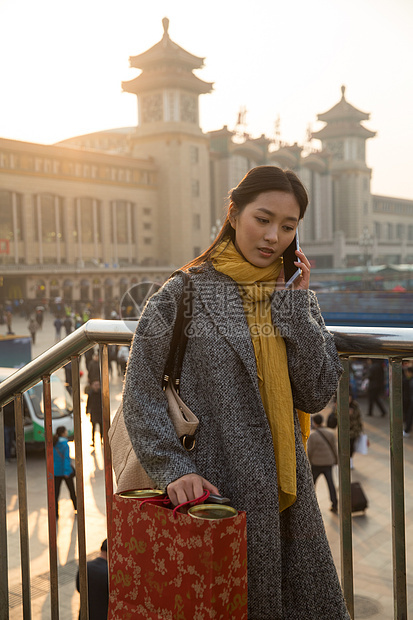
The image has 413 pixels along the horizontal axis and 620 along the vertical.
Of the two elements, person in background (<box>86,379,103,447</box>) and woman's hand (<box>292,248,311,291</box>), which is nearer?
woman's hand (<box>292,248,311,291</box>)

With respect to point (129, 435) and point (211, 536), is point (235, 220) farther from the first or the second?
point (211, 536)

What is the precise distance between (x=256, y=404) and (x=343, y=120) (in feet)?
233

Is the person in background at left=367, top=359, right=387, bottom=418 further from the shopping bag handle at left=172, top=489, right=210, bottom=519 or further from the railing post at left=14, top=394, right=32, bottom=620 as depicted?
the shopping bag handle at left=172, top=489, right=210, bottom=519

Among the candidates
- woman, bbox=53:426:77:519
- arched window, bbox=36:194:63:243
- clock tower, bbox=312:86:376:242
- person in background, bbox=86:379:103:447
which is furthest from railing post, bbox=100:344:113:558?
clock tower, bbox=312:86:376:242

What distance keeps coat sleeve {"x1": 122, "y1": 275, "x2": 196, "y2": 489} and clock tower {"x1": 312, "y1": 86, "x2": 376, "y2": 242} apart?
2510 inches

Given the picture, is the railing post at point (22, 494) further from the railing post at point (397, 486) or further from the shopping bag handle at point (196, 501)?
the railing post at point (397, 486)

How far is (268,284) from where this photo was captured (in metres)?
1.42

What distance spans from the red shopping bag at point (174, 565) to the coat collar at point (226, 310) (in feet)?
1.06

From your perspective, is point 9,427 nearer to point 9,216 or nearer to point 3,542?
point 3,542

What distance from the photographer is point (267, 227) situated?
1423 millimetres

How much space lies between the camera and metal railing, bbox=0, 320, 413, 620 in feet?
4.37

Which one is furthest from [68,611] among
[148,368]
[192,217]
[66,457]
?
[192,217]

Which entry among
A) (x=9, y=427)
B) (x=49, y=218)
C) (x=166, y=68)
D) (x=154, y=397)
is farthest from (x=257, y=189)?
(x=166, y=68)

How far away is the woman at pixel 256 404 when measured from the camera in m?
1.28
